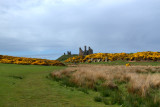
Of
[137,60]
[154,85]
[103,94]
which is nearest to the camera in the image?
[103,94]

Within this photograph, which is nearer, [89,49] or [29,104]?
[29,104]

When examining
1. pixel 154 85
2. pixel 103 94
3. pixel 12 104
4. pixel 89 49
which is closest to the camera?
pixel 12 104

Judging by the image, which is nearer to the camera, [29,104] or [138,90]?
[29,104]

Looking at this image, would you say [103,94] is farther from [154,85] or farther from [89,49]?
[89,49]

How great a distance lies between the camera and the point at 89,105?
531 cm

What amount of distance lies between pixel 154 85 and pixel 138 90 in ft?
5.35

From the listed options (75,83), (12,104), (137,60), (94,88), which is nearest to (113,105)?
(94,88)

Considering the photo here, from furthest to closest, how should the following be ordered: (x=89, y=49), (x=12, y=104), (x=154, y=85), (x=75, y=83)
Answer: (x=89, y=49), (x=75, y=83), (x=154, y=85), (x=12, y=104)

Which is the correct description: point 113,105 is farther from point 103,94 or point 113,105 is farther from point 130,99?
point 103,94

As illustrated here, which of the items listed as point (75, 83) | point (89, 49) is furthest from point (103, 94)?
point (89, 49)

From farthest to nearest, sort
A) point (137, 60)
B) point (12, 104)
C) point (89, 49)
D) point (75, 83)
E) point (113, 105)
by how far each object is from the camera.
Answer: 1. point (89, 49)
2. point (137, 60)
3. point (75, 83)
4. point (113, 105)
5. point (12, 104)

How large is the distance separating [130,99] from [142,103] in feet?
1.50

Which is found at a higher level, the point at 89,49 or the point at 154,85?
the point at 89,49

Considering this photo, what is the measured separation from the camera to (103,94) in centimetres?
690
